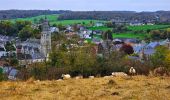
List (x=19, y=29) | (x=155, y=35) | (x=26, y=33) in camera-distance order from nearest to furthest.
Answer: (x=155, y=35)
(x=26, y=33)
(x=19, y=29)

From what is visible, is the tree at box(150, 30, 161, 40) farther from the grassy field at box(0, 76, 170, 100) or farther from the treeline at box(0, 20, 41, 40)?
the grassy field at box(0, 76, 170, 100)

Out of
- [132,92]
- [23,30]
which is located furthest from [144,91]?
[23,30]

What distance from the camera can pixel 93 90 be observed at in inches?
402

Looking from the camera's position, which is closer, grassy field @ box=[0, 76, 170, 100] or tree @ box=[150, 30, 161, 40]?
grassy field @ box=[0, 76, 170, 100]

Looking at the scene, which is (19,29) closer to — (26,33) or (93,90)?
(26,33)

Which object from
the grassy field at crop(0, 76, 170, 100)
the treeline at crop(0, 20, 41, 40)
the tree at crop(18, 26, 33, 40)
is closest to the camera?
the grassy field at crop(0, 76, 170, 100)

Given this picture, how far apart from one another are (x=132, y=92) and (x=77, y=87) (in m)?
1.62

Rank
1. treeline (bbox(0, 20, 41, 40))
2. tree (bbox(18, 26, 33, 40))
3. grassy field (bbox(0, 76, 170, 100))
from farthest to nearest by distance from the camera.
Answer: treeline (bbox(0, 20, 41, 40)) → tree (bbox(18, 26, 33, 40)) → grassy field (bbox(0, 76, 170, 100))

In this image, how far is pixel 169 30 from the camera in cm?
10975

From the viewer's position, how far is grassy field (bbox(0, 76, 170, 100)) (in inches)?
364

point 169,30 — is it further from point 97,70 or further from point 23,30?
point 97,70

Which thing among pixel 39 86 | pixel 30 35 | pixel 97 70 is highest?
pixel 39 86

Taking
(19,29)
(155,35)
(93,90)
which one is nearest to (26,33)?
(19,29)

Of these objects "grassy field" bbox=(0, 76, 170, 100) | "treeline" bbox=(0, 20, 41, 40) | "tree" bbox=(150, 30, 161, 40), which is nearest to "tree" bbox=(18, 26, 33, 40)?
"treeline" bbox=(0, 20, 41, 40)
